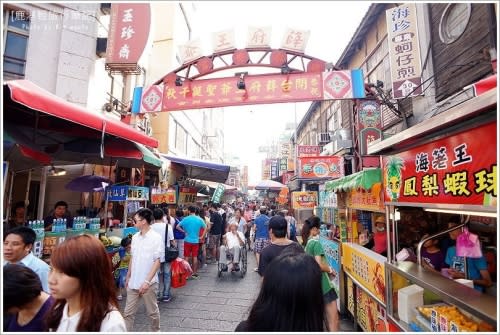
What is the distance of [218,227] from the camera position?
426 inches

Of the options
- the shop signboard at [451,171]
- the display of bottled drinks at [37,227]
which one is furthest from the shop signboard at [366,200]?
the display of bottled drinks at [37,227]

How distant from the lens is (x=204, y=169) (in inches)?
555

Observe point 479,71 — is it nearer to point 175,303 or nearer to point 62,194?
point 175,303

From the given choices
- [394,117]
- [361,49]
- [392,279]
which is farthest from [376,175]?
[361,49]

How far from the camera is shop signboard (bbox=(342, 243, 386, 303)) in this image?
4253mm

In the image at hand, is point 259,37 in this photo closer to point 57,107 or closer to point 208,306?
point 57,107

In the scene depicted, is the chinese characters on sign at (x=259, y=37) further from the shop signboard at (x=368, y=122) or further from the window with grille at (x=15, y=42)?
the window with grille at (x=15, y=42)

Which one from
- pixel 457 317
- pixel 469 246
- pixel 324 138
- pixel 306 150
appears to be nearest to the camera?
pixel 457 317

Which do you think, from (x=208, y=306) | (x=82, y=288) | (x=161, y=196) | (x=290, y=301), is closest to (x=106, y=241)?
(x=208, y=306)

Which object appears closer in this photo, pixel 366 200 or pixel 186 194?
pixel 366 200

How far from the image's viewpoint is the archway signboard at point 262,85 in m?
7.79

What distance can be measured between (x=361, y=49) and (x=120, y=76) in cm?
1083

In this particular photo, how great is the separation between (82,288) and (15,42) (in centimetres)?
1014

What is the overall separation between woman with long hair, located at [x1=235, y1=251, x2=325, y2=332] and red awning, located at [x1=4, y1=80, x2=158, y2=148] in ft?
11.3
